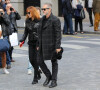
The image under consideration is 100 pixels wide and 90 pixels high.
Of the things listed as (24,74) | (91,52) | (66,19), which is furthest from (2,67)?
(66,19)

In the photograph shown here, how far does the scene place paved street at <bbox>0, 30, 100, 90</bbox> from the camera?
31.8 feet

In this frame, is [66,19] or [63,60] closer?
[63,60]

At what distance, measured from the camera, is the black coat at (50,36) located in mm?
9297

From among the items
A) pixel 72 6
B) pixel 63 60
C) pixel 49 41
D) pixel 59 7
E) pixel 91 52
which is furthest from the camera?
pixel 59 7

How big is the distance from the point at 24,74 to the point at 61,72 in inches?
32.8

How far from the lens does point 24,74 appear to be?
36.8ft

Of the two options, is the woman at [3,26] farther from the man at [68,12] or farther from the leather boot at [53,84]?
the man at [68,12]

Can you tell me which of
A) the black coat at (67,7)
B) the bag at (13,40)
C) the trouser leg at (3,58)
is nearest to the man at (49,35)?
the trouser leg at (3,58)

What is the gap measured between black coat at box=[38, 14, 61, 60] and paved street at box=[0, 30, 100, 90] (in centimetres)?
71

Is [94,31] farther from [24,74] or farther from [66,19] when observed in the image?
[24,74]

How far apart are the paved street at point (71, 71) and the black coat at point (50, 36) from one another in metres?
0.71

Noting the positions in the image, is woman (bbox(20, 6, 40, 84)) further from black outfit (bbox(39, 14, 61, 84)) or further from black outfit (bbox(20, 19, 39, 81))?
black outfit (bbox(39, 14, 61, 84))

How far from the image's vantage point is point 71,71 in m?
11.5

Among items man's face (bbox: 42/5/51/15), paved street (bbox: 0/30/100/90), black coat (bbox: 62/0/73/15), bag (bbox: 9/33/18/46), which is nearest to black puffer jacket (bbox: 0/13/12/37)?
bag (bbox: 9/33/18/46)
